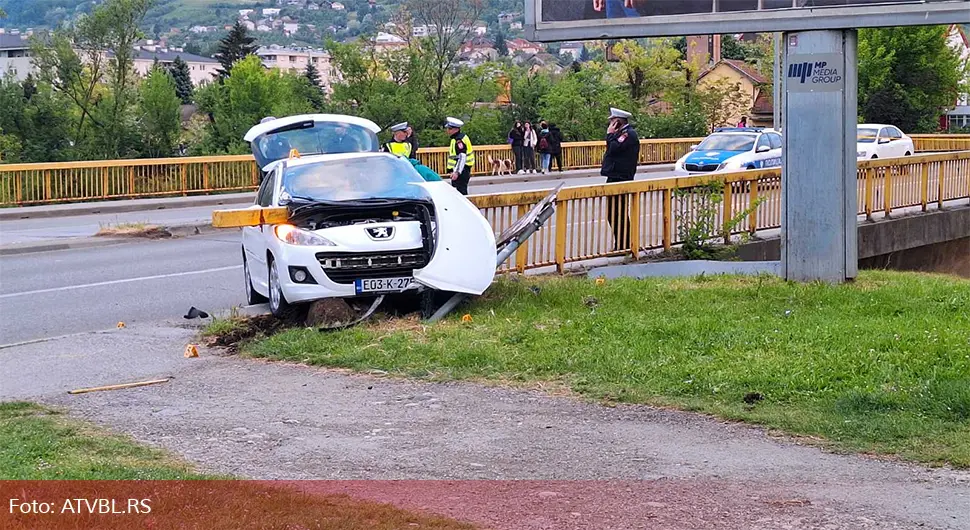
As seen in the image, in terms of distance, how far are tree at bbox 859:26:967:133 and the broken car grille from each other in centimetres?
5324

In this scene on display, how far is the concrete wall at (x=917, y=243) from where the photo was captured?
18.2 meters

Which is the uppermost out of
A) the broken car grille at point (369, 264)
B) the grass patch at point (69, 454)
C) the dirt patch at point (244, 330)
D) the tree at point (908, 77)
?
the tree at point (908, 77)

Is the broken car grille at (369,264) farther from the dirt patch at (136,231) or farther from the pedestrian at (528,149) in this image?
the pedestrian at (528,149)

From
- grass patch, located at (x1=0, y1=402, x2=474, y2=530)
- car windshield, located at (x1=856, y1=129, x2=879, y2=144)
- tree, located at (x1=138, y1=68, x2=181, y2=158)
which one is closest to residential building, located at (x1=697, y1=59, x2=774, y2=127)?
car windshield, located at (x1=856, y1=129, x2=879, y2=144)

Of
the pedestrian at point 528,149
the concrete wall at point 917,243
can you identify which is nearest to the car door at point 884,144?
the pedestrian at point 528,149

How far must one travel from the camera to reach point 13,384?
9203mm

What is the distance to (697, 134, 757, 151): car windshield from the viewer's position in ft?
103

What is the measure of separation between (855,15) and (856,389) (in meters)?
4.98

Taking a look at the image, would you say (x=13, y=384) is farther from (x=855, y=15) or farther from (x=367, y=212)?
(x=855, y=15)

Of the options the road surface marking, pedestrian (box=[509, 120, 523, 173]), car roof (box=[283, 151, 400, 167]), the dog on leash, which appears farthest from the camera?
pedestrian (box=[509, 120, 523, 173])

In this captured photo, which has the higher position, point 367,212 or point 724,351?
point 367,212

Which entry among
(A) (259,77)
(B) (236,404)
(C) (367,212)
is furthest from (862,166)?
(A) (259,77)

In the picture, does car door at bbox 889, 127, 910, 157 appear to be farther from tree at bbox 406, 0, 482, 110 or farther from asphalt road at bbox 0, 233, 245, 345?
asphalt road at bbox 0, 233, 245, 345

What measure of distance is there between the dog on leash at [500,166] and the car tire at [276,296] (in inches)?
1060
